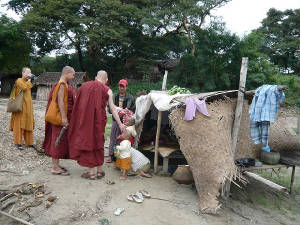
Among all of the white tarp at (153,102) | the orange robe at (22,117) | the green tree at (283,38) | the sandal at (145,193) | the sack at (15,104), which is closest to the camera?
the sandal at (145,193)

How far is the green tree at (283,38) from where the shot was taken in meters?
26.1

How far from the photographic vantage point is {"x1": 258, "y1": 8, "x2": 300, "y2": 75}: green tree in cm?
2608

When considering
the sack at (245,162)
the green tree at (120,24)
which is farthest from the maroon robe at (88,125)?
the green tree at (120,24)

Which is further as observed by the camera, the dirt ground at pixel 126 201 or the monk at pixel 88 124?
the monk at pixel 88 124

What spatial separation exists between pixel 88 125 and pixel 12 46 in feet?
72.2

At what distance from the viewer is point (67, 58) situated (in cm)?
2944

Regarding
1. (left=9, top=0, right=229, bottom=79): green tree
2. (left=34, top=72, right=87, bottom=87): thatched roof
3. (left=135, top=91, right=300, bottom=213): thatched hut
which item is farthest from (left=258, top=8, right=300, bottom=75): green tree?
(left=135, top=91, right=300, bottom=213): thatched hut

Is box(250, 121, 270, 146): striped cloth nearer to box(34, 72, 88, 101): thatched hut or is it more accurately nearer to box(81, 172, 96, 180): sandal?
box(81, 172, 96, 180): sandal

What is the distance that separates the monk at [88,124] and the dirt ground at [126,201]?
474mm

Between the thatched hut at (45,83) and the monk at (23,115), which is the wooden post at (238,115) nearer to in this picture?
the monk at (23,115)

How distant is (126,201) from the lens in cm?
407

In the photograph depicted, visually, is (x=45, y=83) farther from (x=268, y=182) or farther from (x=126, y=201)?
(x=126, y=201)

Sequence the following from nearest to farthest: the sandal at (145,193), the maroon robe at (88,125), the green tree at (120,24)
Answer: the sandal at (145,193) → the maroon robe at (88,125) → the green tree at (120,24)

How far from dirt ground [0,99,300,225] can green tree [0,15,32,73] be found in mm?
19112
